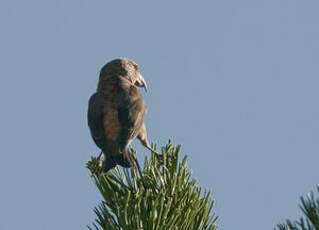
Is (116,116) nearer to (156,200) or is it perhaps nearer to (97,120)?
(97,120)

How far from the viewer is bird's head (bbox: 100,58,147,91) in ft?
24.5

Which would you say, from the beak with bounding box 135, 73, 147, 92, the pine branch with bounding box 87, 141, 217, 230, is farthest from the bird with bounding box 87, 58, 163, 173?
the pine branch with bounding box 87, 141, 217, 230

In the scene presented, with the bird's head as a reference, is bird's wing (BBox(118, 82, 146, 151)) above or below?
below

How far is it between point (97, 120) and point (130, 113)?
0.33 meters

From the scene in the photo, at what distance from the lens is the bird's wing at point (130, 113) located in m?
6.06

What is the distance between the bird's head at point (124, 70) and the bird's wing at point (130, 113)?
773mm

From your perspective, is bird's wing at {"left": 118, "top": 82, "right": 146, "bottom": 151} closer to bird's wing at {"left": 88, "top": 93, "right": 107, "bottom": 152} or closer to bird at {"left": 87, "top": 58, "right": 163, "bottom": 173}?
bird at {"left": 87, "top": 58, "right": 163, "bottom": 173}

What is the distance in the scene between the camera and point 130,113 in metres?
6.29

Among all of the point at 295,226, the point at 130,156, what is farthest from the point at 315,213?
the point at 130,156

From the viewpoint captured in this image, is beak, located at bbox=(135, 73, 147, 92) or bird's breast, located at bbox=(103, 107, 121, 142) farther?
beak, located at bbox=(135, 73, 147, 92)

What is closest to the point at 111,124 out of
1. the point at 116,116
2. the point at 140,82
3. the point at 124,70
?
the point at 116,116

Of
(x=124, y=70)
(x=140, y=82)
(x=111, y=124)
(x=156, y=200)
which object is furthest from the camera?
(x=140, y=82)

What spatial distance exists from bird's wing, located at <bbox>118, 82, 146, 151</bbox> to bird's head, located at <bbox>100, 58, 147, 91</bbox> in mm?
773

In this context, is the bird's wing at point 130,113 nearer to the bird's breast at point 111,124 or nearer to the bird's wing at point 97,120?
the bird's breast at point 111,124
